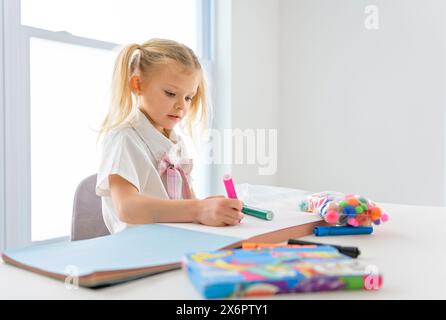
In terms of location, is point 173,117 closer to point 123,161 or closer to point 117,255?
point 123,161

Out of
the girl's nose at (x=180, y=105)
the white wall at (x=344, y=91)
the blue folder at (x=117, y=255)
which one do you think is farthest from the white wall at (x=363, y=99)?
the blue folder at (x=117, y=255)

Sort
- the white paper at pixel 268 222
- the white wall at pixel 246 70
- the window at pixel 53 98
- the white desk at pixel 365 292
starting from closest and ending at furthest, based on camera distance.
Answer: the white desk at pixel 365 292 → the white paper at pixel 268 222 → the window at pixel 53 98 → the white wall at pixel 246 70

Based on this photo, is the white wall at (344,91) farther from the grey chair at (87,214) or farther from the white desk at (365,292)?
the white desk at (365,292)

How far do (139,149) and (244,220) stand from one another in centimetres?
35

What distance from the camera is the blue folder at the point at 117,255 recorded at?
1.58ft

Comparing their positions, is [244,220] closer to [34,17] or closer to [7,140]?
[7,140]

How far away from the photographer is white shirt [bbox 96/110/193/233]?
97 cm

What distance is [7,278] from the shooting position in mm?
510

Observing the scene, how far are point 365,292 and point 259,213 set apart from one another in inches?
14.4

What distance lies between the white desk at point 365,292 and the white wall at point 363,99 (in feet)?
6.48

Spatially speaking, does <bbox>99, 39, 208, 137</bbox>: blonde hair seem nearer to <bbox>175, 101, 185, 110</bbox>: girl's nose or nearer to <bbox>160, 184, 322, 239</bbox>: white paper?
<bbox>175, 101, 185, 110</bbox>: girl's nose

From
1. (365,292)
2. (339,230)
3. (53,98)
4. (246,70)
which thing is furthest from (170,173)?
(246,70)

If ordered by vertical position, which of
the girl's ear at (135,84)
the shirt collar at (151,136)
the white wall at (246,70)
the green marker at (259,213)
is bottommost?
the green marker at (259,213)
